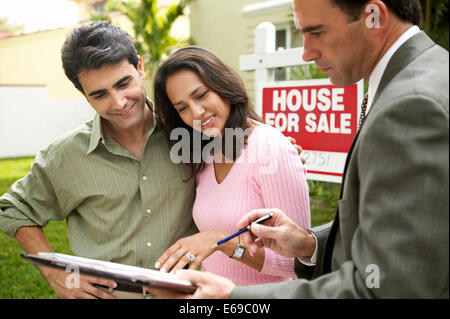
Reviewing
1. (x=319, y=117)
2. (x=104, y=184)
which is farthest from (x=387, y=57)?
(x=319, y=117)

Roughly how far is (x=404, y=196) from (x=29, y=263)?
16.9 feet

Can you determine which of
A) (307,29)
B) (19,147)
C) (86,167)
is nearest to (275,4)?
(86,167)

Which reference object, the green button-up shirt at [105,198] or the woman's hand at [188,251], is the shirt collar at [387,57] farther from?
the green button-up shirt at [105,198]

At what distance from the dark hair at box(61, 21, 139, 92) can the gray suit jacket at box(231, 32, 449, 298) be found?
54.4 inches

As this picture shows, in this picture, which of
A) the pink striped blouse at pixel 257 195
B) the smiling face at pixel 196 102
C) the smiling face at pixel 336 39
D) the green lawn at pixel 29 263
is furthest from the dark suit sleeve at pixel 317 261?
the green lawn at pixel 29 263

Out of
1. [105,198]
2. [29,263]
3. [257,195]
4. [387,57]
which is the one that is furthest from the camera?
[29,263]

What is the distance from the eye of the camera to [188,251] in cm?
188

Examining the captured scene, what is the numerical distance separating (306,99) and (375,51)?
170 cm

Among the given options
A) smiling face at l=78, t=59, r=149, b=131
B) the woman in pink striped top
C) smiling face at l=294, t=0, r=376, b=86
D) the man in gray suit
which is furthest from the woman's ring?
smiling face at l=294, t=0, r=376, b=86

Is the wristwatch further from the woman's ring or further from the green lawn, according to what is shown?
the green lawn

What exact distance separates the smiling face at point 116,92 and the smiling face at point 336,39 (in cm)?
105

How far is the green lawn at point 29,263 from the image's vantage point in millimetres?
4410

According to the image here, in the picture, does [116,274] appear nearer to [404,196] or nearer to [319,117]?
[404,196]

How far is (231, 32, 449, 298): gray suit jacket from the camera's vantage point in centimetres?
100
